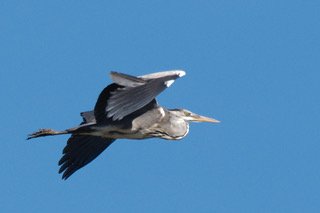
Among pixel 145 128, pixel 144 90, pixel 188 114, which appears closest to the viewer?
pixel 144 90

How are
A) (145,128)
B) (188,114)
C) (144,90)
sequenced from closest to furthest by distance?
(144,90) < (145,128) < (188,114)

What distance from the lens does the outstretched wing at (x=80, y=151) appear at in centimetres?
1148

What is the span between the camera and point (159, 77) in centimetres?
944

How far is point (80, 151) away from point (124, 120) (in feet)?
5.04

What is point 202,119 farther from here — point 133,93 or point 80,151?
point 133,93

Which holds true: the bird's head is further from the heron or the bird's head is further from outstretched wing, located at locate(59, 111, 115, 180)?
outstretched wing, located at locate(59, 111, 115, 180)

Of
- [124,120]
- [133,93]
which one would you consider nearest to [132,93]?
[133,93]

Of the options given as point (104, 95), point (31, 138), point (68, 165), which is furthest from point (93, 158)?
point (104, 95)

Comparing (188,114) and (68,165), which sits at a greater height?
(188,114)

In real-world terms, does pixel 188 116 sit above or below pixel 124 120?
above

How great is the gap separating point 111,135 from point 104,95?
850mm

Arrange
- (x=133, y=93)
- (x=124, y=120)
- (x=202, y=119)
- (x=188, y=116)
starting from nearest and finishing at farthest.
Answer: (x=133, y=93), (x=124, y=120), (x=188, y=116), (x=202, y=119)

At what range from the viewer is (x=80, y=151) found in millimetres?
11523

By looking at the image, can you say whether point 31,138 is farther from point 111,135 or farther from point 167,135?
point 167,135
